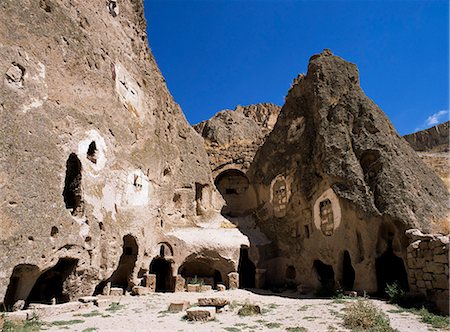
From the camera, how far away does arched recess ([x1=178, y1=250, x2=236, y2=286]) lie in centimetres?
1789

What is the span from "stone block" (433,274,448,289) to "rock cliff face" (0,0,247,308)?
9967mm

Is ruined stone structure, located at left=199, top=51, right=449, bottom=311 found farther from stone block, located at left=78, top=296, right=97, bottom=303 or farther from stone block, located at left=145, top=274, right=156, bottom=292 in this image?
stone block, located at left=78, top=296, right=97, bottom=303

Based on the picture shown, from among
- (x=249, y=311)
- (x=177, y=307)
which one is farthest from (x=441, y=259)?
(x=177, y=307)

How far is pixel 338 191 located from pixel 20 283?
40.5ft

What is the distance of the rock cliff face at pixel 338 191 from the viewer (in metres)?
13.4

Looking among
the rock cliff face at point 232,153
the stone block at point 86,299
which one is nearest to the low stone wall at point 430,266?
the stone block at point 86,299

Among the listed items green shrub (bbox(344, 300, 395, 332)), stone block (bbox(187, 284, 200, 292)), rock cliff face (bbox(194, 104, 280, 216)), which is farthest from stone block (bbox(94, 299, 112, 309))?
rock cliff face (bbox(194, 104, 280, 216))

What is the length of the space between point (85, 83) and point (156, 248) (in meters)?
8.71

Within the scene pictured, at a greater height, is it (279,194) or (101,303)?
(279,194)

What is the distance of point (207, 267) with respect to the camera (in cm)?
1916

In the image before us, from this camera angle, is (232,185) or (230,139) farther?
(230,139)

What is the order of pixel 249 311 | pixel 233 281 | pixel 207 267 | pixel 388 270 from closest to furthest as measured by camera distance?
pixel 249 311 → pixel 388 270 → pixel 233 281 → pixel 207 267

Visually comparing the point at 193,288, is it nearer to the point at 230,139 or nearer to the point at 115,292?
the point at 115,292

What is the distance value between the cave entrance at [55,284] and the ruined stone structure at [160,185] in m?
0.05
